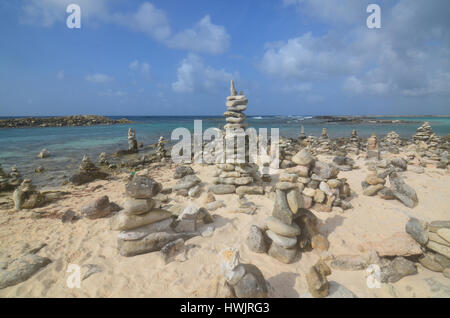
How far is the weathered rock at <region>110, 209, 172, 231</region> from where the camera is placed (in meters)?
4.42

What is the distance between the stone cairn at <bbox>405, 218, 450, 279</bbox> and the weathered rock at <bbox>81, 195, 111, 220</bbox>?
813cm

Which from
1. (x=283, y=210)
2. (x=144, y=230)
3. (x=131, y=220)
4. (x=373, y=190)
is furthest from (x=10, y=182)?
(x=373, y=190)

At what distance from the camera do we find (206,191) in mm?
7613

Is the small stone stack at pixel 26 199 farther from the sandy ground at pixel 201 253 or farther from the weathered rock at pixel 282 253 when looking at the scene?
the weathered rock at pixel 282 253

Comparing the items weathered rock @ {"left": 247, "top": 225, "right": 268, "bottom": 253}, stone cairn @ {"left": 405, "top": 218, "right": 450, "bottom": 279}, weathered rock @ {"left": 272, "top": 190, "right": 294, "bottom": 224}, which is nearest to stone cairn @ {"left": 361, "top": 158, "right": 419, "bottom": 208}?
stone cairn @ {"left": 405, "top": 218, "right": 450, "bottom": 279}

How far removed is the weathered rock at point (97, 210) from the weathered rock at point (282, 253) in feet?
16.9

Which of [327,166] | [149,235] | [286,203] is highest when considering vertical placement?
[327,166]

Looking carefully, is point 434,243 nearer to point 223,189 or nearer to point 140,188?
point 223,189

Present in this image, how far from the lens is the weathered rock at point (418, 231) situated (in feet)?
13.3

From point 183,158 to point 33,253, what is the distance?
1062cm

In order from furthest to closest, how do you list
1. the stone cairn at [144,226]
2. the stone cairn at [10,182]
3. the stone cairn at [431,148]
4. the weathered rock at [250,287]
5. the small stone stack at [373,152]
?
the small stone stack at [373,152], the stone cairn at [431,148], the stone cairn at [10,182], the stone cairn at [144,226], the weathered rock at [250,287]

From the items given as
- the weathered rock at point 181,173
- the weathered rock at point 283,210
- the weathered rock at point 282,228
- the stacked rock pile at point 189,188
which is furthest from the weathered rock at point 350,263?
the weathered rock at point 181,173
